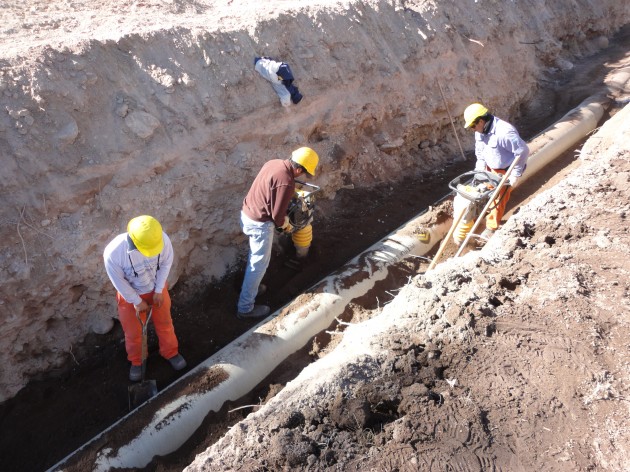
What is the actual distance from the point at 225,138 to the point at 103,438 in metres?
3.63

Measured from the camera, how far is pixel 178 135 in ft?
18.8

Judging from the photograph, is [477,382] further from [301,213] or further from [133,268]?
[133,268]

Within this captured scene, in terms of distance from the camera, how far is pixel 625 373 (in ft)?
12.4

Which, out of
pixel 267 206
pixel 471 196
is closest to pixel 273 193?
pixel 267 206

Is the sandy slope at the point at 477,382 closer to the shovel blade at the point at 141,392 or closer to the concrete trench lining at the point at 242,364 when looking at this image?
the concrete trench lining at the point at 242,364

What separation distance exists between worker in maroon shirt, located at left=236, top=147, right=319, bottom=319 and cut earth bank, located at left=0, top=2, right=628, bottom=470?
0.80 metres

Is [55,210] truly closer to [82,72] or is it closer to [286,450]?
[82,72]

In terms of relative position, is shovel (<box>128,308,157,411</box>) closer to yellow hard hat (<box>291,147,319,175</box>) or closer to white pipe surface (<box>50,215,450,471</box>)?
white pipe surface (<box>50,215,450,471</box>)

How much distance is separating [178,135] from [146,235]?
6.78ft

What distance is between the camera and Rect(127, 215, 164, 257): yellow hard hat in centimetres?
405

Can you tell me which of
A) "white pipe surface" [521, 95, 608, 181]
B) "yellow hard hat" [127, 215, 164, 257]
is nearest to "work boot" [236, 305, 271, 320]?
"yellow hard hat" [127, 215, 164, 257]

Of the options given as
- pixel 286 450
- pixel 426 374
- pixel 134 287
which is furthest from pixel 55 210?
pixel 426 374

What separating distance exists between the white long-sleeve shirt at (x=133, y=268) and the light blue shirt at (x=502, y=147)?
410 centimetres

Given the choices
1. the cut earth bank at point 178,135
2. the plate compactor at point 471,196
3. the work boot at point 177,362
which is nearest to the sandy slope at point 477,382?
the plate compactor at point 471,196
